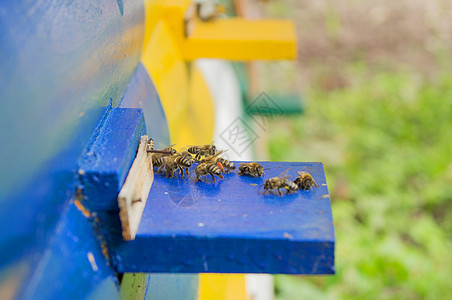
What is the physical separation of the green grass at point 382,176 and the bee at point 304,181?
347cm

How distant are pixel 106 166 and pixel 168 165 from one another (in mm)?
276

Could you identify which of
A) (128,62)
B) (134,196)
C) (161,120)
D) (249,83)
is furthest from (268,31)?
(249,83)

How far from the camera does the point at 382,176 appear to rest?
591cm

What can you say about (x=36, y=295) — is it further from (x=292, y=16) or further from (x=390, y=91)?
(x=292, y=16)

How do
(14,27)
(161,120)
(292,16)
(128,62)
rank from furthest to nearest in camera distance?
(292,16) < (161,120) < (128,62) < (14,27)

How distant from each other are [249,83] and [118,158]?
16.6 feet

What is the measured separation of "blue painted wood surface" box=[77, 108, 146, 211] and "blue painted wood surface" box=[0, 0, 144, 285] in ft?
0.09

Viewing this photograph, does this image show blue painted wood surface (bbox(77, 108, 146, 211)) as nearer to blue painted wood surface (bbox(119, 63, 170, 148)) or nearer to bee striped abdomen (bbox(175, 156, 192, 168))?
bee striped abdomen (bbox(175, 156, 192, 168))

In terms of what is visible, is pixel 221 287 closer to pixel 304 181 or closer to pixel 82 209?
pixel 304 181

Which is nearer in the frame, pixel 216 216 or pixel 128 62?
Answer: pixel 216 216

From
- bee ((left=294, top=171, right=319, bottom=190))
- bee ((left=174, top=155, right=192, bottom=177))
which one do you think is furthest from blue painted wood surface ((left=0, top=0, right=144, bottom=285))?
bee ((left=294, top=171, right=319, bottom=190))

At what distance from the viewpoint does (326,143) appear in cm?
666

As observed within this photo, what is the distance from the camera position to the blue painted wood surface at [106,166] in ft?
3.46

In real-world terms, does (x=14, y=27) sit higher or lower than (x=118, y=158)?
higher
